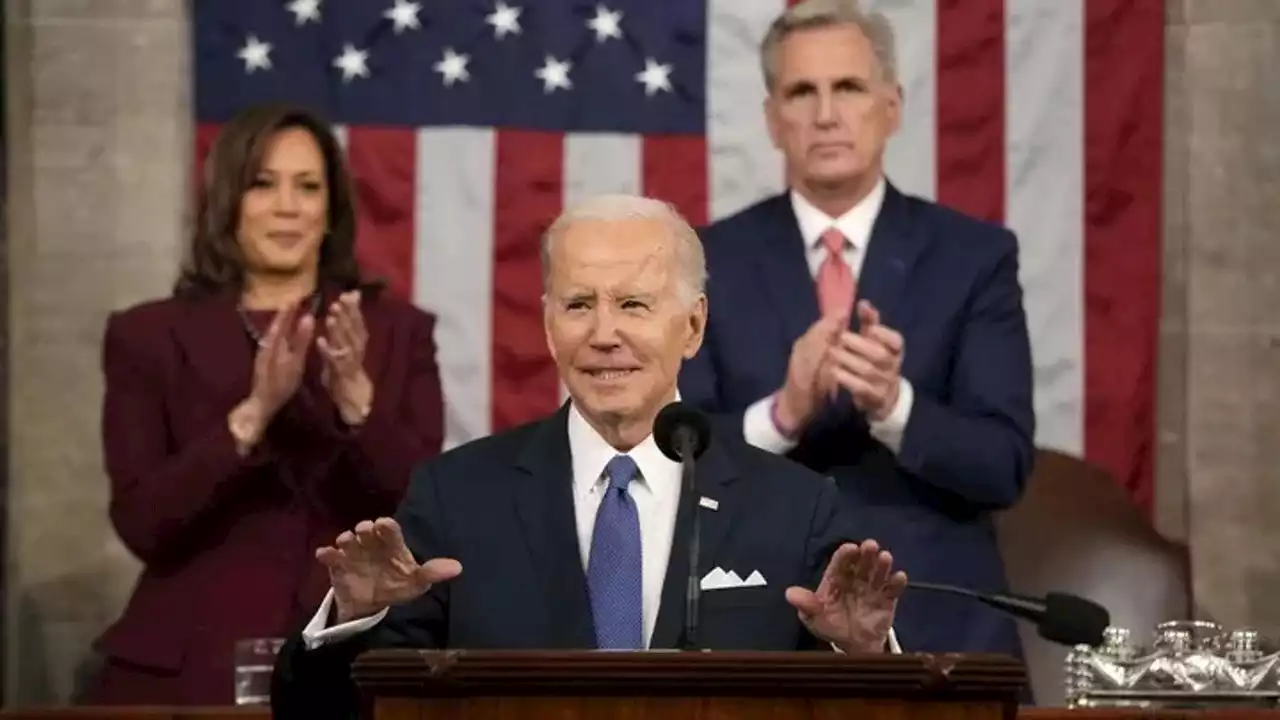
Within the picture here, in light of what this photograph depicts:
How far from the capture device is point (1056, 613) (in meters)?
3.15

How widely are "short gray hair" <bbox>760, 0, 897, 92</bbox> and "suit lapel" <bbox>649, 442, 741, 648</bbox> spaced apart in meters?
1.60

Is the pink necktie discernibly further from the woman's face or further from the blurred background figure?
the woman's face

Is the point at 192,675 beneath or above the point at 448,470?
beneath

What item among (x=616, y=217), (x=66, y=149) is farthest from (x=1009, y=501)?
(x=66, y=149)

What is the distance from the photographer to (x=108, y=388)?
4.93 metres

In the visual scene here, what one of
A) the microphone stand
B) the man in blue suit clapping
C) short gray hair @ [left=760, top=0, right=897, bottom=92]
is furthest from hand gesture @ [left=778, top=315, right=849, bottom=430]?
the microphone stand

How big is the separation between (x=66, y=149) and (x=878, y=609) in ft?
11.5

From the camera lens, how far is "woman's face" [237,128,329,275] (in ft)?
16.5

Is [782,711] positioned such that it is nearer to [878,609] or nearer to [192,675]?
[878,609]

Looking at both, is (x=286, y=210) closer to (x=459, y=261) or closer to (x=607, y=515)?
(x=459, y=261)

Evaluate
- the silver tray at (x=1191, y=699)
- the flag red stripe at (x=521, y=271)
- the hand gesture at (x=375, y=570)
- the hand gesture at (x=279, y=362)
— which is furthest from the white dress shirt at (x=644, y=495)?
→ the flag red stripe at (x=521, y=271)

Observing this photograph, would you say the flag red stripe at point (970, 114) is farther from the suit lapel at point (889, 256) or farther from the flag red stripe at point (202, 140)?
the flag red stripe at point (202, 140)

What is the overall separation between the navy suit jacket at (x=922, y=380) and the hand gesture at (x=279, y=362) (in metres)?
0.80

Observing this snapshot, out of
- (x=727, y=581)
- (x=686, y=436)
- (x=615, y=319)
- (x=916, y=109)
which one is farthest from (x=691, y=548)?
(x=916, y=109)
